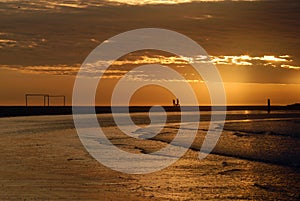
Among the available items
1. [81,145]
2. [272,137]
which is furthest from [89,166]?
[272,137]

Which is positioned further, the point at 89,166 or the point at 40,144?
the point at 40,144

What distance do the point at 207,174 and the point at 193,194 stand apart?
3599mm

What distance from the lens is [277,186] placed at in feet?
52.0

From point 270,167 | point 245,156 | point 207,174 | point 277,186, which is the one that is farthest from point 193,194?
point 245,156

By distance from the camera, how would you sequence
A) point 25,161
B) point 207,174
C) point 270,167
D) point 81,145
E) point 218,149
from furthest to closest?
point 81,145 < point 218,149 < point 25,161 < point 270,167 < point 207,174

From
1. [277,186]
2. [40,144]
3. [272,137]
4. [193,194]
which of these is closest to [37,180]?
[193,194]

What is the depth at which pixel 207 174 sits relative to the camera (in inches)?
724

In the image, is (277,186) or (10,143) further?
(10,143)

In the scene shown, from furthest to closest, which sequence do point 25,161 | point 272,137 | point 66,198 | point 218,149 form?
point 272,137 → point 218,149 → point 25,161 → point 66,198

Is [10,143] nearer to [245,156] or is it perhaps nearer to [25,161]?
[25,161]

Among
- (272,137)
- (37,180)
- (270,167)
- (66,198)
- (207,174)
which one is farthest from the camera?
(272,137)

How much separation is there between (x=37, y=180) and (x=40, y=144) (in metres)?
13.5

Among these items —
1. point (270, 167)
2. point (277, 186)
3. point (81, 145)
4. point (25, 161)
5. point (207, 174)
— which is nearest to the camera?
point (277, 186)

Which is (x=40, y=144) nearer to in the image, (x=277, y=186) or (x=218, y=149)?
(x=218, y=149)
